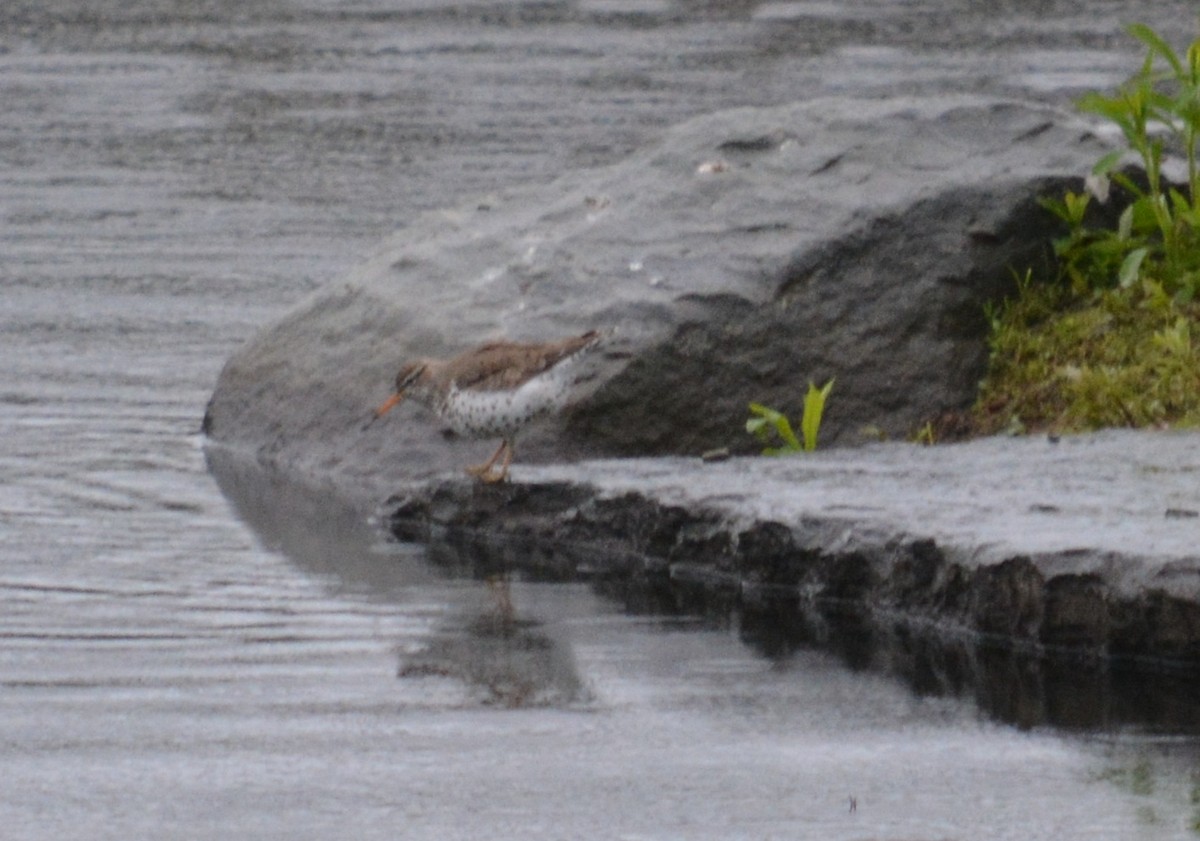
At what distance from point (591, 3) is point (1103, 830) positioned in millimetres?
18435

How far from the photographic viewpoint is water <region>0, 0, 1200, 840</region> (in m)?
5.33

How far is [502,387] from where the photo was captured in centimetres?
848

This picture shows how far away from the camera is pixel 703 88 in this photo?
18.7m

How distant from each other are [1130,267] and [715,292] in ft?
5.26

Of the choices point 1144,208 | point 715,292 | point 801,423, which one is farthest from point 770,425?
point 1144,208

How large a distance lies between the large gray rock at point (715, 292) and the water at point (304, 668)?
59 cm

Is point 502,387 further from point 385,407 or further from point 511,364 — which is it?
point 385,407

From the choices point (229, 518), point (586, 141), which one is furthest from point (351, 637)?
point (586, 141)

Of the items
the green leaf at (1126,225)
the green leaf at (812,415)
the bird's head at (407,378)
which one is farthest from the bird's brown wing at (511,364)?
the green leaf at (1126,225)

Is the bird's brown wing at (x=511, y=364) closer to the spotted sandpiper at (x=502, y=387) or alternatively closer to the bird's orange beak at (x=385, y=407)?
the spotted sandpiper at (x=502, y=387)

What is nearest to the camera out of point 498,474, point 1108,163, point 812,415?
point 498,474

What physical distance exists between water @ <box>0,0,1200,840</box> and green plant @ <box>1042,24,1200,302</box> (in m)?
→ 3.03

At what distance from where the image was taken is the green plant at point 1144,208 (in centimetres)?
898

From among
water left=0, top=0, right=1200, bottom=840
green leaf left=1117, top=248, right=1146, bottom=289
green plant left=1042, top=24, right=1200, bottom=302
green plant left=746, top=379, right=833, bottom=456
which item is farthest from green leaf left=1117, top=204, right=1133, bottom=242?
water left=0, top=0, right=1200, bottom=840
